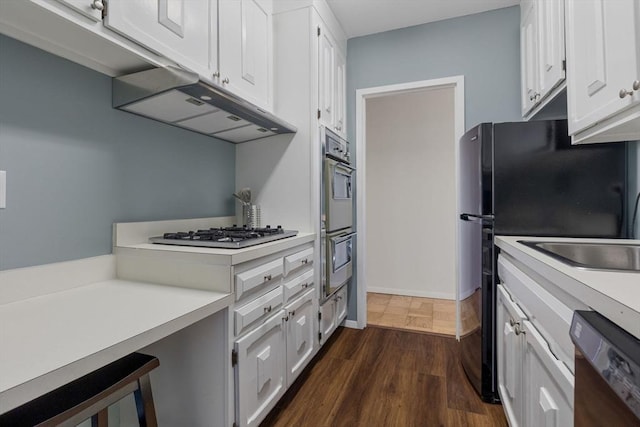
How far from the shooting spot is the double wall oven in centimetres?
211

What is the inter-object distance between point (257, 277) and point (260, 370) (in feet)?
1.34

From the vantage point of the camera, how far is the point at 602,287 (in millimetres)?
666

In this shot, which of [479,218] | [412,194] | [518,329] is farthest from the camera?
[412,194]

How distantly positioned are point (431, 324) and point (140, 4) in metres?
2.94

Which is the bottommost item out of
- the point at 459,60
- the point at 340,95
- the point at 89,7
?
the point at 89,7

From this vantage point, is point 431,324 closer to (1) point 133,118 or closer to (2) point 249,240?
(2) point 249,240

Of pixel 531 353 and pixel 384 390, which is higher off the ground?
pixel 531 353

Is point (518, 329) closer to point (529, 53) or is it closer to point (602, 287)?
point (602, 287)

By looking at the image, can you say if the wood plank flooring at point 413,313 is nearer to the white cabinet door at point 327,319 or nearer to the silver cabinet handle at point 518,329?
the white cabinet door at point 327,319

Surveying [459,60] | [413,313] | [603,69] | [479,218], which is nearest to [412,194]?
[413,313]

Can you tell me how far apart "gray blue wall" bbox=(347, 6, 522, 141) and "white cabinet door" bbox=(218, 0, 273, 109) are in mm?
1011

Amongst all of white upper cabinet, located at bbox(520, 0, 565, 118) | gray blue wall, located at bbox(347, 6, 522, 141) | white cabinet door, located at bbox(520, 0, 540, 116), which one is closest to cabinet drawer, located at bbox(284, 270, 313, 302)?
gray blue wall, located at bbox(347, 6, 522, 141)

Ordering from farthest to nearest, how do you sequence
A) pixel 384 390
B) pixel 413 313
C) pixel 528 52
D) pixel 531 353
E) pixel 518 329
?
pixel 413 313 < pixel 528 52 < pixel 384 390 < pixel 518 329 < pixel 531 353

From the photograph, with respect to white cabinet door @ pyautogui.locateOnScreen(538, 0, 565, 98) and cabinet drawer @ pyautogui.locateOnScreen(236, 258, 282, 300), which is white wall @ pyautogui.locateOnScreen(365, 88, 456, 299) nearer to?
white cabinet door @ pyautogui.locateOnScreen(538, 0, 565, 98)
